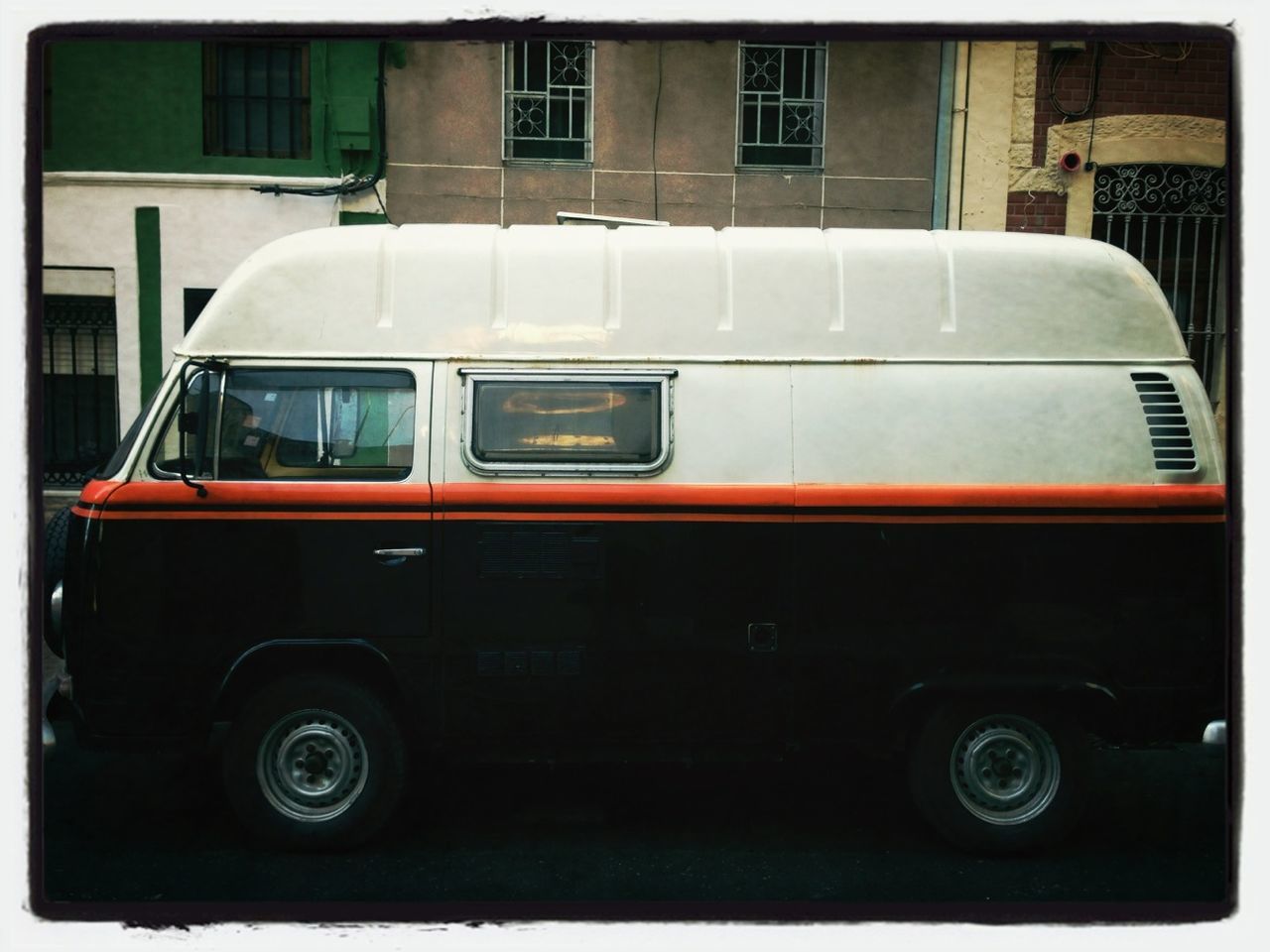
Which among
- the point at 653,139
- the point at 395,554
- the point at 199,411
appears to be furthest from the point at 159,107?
the point at 395,554

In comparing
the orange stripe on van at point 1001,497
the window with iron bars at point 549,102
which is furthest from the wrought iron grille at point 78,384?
the orange stripe on van at point 1001,497

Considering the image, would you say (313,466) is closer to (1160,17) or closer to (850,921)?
(850,921)

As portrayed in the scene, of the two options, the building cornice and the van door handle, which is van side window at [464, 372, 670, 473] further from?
the building cornice

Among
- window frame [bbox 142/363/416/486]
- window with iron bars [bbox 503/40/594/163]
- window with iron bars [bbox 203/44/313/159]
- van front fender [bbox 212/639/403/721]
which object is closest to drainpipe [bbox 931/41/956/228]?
window with iron bars [bbox 503/40/594/163]

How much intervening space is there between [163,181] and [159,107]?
0.66 m

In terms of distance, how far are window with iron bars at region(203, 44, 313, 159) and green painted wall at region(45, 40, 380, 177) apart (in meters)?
0.12

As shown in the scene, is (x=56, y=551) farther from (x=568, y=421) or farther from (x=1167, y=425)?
(x=1167, y=425)

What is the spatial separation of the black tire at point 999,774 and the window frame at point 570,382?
181cm

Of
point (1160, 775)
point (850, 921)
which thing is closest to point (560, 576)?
point (850, 921)

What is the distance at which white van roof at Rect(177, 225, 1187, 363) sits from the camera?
491 centimetres

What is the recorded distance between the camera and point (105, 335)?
970 cm

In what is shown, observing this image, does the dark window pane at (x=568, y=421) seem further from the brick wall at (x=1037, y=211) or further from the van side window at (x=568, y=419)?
the brick wall at (x=1037, y=211)

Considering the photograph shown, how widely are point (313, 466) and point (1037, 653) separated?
11.3 feet

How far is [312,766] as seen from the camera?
16.4 ft
